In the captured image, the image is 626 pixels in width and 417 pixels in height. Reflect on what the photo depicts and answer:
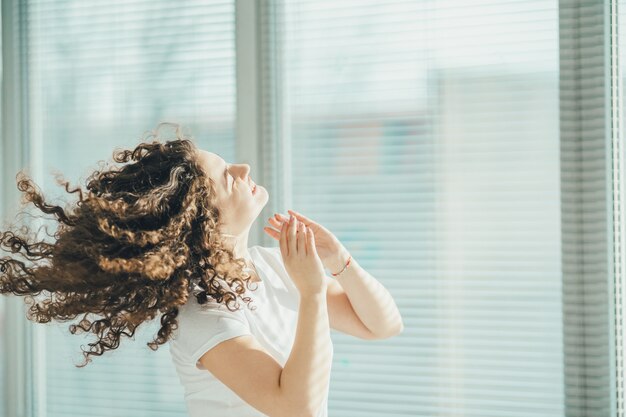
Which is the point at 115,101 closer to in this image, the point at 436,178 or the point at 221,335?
the point at 436,178

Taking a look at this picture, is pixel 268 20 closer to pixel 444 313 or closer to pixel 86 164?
pixel 86 164

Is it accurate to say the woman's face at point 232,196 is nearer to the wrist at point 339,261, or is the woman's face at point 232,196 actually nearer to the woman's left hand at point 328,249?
the woman's left hand at point 328,249

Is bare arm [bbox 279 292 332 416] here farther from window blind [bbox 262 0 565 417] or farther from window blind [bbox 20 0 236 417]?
window blind [bbox 20 0 236 417]

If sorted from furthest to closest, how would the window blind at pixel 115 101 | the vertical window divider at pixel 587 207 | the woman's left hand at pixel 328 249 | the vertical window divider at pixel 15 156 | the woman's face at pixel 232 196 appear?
1. the vertical window divider at pixel 15 156
2. the window blind at pixel 115 101
3. the vertical window divider at pixel 587 207
4. the woman's left hand at pixel 328 249
5. the woman's face at pixel 232 196

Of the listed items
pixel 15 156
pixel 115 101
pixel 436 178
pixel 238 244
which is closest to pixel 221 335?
pixel 238 244

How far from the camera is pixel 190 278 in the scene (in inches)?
54.1

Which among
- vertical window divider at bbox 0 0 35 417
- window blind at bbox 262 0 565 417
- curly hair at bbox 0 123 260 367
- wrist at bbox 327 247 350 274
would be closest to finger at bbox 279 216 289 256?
curly hair at bbox 0 123 260 367

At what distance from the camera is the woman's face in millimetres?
1454

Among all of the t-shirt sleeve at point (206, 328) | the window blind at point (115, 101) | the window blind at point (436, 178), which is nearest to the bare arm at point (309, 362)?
the t-shirt sleeve at point (206, 328)

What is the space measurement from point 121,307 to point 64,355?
1.22m

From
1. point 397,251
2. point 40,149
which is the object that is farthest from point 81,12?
point 397,251

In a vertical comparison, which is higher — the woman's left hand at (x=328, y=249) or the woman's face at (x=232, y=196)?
the woman's face at (x=232, y=196)

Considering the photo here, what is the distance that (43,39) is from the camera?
8.00 ft

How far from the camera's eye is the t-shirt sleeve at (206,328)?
1.30m
